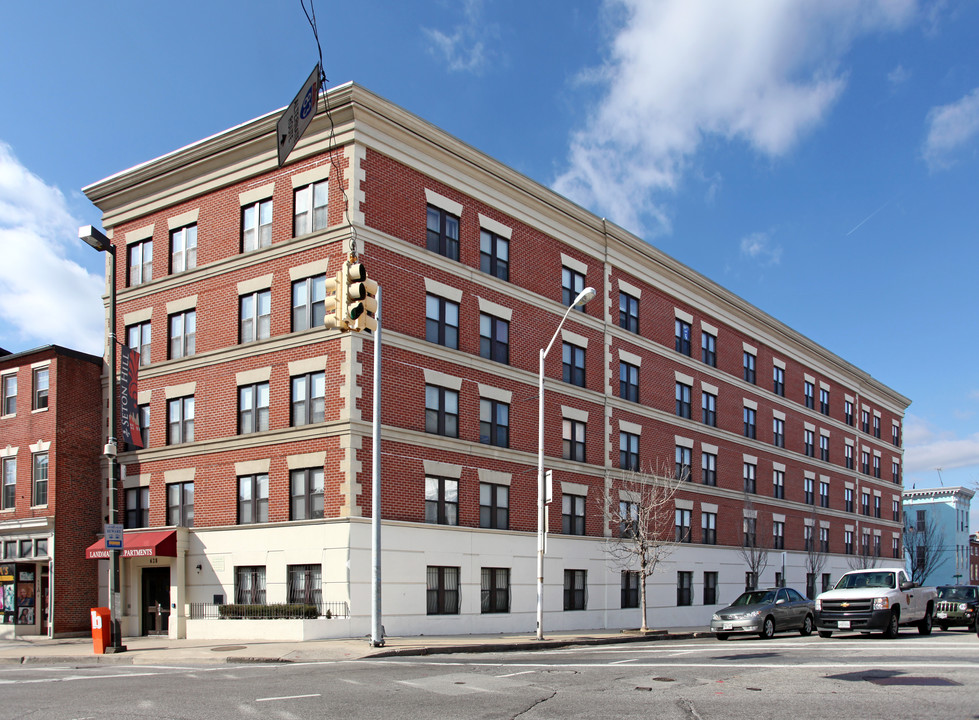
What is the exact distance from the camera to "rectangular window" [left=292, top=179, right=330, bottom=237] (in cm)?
2992

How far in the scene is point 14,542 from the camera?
33969 millimetres

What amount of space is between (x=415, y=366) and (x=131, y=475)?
38.0 ft

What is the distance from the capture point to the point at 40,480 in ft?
110

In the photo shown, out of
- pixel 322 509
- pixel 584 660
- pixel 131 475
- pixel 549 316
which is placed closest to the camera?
pixel 584 660

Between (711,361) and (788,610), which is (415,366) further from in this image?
(711,361)

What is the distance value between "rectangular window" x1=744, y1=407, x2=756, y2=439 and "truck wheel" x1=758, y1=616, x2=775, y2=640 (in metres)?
23.1

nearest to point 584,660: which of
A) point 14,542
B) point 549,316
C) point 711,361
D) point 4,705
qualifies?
point 4,705

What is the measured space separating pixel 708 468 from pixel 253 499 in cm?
2505

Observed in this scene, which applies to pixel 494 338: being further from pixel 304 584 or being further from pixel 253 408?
pixel 304 584

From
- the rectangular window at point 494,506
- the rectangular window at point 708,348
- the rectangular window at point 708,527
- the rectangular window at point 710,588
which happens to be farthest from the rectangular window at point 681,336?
the rectangular window at point 494,506

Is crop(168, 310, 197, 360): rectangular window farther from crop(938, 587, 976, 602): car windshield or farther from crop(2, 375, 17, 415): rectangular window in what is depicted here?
crop(938, 587, 976, 602): car windshield

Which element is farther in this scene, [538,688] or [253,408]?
[253,408]

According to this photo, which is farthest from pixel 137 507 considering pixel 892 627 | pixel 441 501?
pixel 892 627

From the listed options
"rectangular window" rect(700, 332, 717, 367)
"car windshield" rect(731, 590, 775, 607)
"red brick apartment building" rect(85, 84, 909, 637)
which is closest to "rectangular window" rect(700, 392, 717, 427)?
"rectangular window" rect(700, 332, 717, 367)
